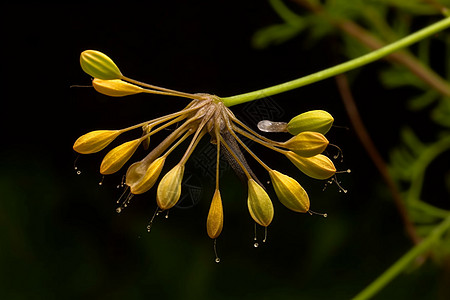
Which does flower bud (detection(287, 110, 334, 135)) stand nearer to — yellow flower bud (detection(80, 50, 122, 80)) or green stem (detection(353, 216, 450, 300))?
yellow flower bud (detection(80, 50, 122, 80))

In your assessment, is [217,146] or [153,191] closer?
[217,146]

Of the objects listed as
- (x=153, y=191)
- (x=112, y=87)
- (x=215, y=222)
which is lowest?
(x=215, y=222)

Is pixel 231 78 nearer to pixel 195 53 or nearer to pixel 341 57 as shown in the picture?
pixel 195 53

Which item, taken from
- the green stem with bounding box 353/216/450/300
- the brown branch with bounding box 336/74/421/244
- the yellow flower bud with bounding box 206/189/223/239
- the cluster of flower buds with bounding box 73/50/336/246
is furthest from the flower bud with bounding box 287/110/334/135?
the brown branch with bounding box 336/74/421/244

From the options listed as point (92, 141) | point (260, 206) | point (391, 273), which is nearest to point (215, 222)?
point (260, 206)

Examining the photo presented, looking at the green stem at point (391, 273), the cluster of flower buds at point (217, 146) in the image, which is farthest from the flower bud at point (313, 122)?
the green stem at point (391, 273)

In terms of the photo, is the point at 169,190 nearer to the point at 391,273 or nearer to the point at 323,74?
the point at 323,74
